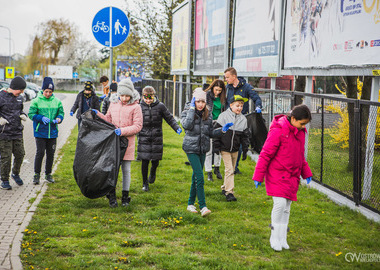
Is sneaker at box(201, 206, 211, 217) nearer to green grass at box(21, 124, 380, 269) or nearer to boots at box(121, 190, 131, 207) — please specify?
green grass at box(21, 124, 380, 269)

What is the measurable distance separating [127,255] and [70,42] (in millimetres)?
89710

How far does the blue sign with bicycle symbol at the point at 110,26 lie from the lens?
928cm

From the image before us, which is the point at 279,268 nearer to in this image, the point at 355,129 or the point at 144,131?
the point at 355,129

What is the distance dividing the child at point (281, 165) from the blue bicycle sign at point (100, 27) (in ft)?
16.0

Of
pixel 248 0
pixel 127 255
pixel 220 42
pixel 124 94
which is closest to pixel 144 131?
pixel 124 94

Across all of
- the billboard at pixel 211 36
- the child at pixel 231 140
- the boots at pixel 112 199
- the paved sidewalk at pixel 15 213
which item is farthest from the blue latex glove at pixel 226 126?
the billboard at pixel 211 36

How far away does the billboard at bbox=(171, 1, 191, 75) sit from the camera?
1838 cm

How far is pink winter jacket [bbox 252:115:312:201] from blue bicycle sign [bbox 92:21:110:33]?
16.0 feet

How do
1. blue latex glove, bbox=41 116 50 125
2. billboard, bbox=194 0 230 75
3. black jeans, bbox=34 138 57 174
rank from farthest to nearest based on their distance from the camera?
billboard, bbox=194 0 230 75 < black jeans, bbox=34 138 57 174 < blue latex glove, bbox=41 116 50 125

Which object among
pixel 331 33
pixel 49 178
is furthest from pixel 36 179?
pixel 331 33

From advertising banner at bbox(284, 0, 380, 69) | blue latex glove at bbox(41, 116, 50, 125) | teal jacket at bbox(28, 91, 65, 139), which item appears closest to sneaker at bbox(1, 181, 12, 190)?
teal jacket at bbox(28, 91, 65, 139)

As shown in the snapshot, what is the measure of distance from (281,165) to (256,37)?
6.93 metres

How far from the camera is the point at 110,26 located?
368 inches

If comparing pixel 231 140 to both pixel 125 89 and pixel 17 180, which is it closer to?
pixel 125 89
